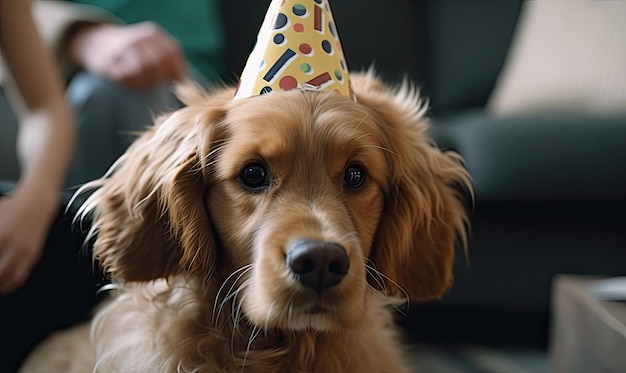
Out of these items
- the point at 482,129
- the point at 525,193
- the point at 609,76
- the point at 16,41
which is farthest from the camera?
the point at 609,76

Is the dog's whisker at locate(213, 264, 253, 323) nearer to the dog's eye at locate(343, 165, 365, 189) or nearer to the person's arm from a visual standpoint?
the dog's eye at locate(343, 165, 365, 189)

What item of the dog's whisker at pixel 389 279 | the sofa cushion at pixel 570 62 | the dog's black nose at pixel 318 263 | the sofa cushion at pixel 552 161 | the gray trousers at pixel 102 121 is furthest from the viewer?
the sofa cushion at pixel 570 62

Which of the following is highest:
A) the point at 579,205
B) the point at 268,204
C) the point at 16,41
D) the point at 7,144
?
the point at 16,41

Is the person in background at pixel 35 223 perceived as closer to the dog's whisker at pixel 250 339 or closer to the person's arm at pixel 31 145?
the person's arm at pixel 31 145

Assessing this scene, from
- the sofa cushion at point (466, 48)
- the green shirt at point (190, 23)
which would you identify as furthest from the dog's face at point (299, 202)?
the sofa cushion at point (466, 48)

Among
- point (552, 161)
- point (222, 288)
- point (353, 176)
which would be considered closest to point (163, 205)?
point (222, 288)

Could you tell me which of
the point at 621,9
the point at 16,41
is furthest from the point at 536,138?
the point at 16,41

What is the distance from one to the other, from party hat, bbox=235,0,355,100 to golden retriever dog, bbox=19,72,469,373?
0.13 ft

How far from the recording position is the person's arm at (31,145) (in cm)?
125

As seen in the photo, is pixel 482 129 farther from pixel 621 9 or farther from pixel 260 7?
pixel 260 7

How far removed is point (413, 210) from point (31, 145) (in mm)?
762

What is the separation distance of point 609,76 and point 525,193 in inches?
29.3

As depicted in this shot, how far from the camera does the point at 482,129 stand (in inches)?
80.8

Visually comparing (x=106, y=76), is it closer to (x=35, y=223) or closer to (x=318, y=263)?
(x=35, y=223)
